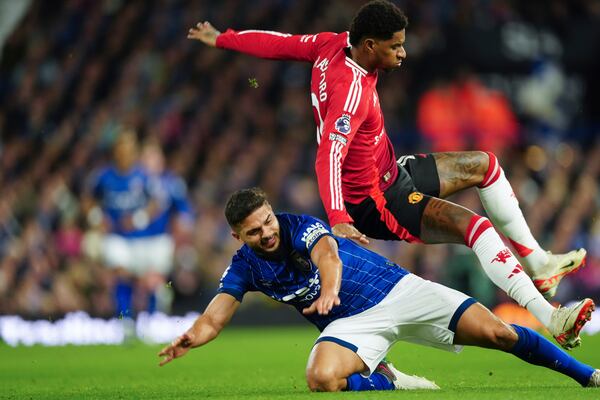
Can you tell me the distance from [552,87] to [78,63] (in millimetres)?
7480

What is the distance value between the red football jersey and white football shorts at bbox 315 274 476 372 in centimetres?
75

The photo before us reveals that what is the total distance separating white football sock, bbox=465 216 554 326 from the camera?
6.82 meters

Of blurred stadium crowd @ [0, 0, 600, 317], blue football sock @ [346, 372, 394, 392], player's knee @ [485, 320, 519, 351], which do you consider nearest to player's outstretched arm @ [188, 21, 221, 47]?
blue football sock @ [346, 372, 394, 392]

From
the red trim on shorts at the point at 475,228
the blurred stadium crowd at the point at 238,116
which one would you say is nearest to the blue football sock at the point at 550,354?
the red trim on shorts at the point at 475,228

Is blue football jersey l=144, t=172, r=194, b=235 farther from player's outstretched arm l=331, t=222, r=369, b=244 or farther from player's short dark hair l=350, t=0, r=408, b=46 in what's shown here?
player's outstretched arm l=331, t=222, r=369, b=244

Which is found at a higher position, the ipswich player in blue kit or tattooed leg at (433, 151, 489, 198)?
tattooed leg at (433, 151, 489, 198)

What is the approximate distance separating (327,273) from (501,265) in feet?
4.76

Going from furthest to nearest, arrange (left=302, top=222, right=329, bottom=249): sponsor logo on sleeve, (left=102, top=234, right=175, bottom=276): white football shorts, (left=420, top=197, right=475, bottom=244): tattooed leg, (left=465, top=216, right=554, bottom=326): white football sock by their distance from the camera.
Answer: (left=102, top=234, right=175, bottom=276): white football shorts, (left=420, top=197, right=475, bottom=244): tattooed leg, (left=465, top=216, right=554, bottom=326): white football sock, (left=302, top=222, right=329, bottom=249): sponsor logo on sleeve

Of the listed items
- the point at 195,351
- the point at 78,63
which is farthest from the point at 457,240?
the point at 78,63

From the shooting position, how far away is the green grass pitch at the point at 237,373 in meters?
6.63

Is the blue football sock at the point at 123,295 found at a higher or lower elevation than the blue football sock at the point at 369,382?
higher

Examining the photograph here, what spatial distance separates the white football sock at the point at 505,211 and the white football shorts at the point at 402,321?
0.79 meters

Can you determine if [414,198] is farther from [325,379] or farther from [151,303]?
[151,303]

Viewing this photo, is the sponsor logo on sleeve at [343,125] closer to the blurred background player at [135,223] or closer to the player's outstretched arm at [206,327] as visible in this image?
the player's outstretched arm at [206,327]
